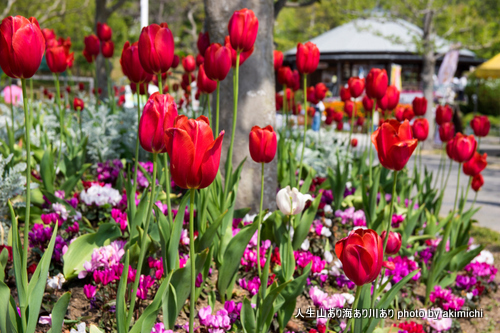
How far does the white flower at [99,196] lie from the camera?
2.87 metres

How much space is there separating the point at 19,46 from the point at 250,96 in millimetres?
2144

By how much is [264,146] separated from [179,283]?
61cm

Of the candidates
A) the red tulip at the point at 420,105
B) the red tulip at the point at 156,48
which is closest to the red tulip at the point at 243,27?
the red tulip at the point at 156,48

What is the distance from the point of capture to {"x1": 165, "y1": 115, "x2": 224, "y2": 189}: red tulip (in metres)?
1.14

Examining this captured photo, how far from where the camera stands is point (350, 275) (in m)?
1.25

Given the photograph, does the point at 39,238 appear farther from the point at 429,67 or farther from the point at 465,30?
the point at 465,30

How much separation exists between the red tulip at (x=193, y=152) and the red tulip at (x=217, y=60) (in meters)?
0.86

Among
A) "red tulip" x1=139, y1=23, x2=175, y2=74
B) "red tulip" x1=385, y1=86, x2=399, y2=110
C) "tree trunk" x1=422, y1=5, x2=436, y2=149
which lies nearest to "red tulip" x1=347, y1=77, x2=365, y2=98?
"red tulip" x1=385, y1=86, x2=399, y2=110

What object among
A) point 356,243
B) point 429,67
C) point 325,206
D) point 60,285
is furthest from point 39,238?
point 429,67

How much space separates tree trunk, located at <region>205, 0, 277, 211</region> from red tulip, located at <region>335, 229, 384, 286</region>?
6.72 feet

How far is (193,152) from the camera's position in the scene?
115cm

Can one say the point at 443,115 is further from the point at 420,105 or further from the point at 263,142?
the point at 263,142

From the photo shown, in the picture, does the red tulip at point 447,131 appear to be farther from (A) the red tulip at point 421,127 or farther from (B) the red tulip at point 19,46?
(B) the red tulip at point 19,46

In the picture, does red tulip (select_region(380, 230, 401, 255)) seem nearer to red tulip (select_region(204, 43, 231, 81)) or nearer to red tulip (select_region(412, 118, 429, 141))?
red tulip (select_region(204, 43, 231, 81))
